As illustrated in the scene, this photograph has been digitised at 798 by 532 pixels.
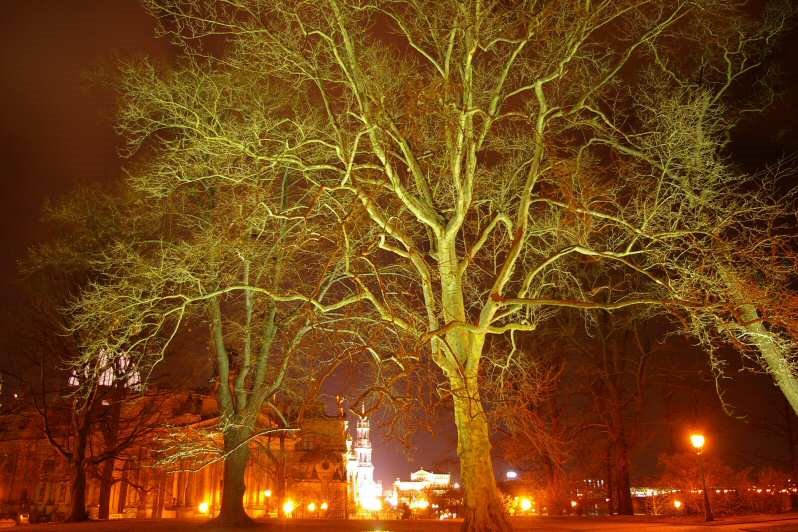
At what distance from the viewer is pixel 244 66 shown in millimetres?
13000

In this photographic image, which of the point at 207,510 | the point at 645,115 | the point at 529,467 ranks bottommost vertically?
the point at 207,510

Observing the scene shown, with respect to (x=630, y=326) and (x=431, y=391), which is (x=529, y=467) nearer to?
(x=630, y=326)

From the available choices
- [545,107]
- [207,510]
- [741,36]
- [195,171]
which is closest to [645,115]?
[741,36]

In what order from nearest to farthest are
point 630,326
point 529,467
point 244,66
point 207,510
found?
1. point 244,66
2. point 630,326
3. point 529,467
4. point 207,510

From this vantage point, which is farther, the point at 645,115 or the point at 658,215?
the point at 645,115

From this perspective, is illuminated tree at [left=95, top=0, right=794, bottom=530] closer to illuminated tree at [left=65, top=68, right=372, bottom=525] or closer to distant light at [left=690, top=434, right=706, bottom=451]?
illuminated tree at [left=65, top=68, right=372, bottom=525]

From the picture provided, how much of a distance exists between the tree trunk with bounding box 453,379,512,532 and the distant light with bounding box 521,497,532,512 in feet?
75.8

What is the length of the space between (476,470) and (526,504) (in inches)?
929

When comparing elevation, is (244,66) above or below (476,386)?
above

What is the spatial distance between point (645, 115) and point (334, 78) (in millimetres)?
7091

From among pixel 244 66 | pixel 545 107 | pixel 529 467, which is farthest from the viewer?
pixel 529 467

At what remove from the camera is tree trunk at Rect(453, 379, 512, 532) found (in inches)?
419

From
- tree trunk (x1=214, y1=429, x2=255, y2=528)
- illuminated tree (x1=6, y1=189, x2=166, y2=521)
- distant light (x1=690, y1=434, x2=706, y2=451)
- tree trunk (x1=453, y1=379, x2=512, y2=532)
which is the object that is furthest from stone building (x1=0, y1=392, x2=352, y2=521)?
tree trunk (x1=453, y1=379, x2=512, y2=532)

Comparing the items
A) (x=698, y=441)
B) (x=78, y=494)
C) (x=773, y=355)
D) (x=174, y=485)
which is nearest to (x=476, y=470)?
(x=773, y=355)
